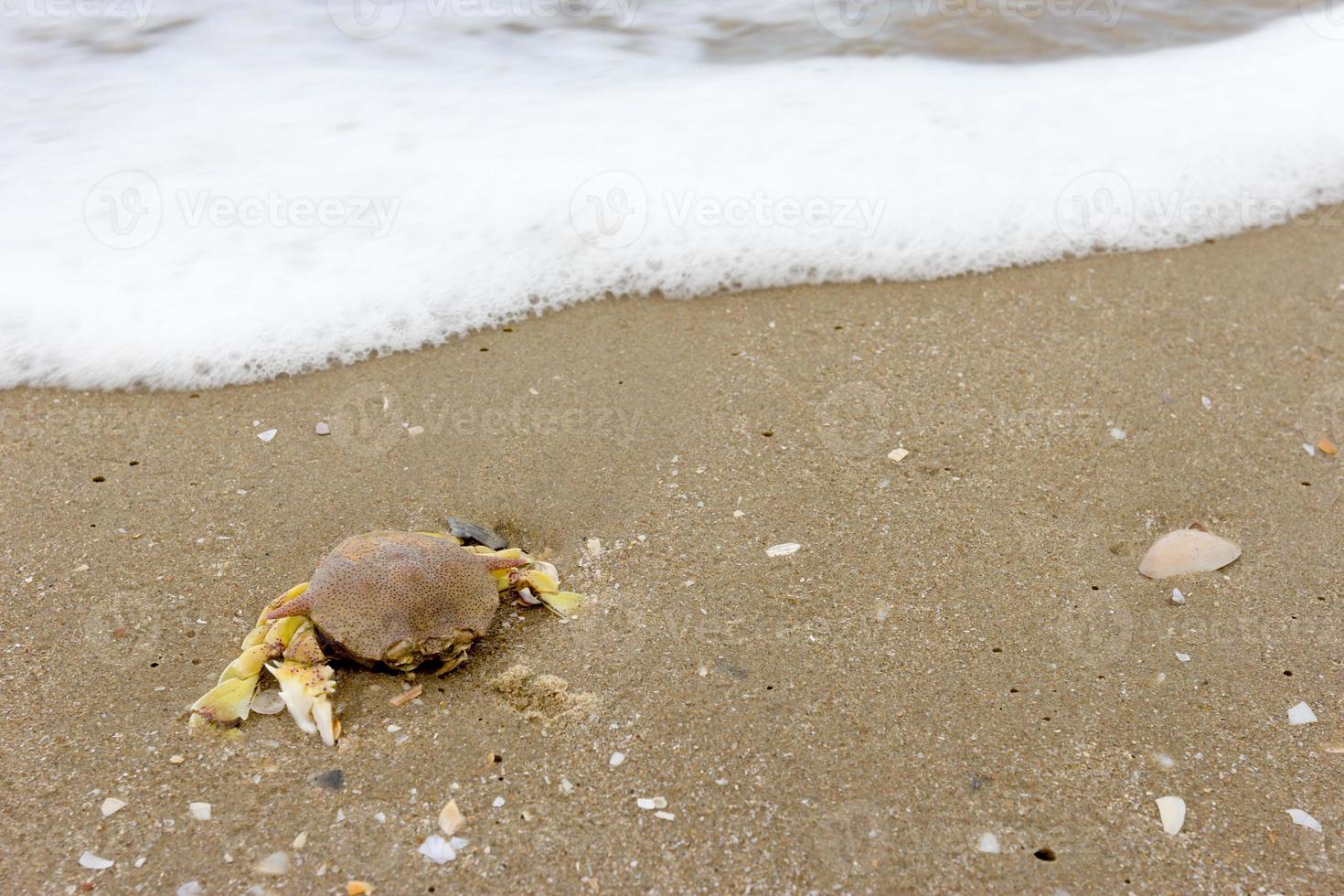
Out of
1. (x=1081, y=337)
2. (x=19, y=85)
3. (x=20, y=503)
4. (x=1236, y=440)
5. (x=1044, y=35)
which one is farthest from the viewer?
(x=1044, y=35)

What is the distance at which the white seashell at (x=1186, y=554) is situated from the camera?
229cm

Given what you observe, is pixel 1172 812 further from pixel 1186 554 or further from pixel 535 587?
pixel 535 587

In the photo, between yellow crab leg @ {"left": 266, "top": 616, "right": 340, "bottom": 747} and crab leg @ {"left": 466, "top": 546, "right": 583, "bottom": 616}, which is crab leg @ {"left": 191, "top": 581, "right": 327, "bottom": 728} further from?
crab leg @ {"left": 466, "top": 546, "right": 583, "bottom": 616}

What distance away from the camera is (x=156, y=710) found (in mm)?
1941

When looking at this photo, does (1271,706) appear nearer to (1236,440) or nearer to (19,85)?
(1236,440)

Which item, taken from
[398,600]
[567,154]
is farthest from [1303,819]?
[567,154]

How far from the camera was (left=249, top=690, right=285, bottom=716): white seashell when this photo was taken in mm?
1913

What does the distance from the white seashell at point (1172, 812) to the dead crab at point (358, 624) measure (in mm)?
1341

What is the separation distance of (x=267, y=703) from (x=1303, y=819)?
199cm

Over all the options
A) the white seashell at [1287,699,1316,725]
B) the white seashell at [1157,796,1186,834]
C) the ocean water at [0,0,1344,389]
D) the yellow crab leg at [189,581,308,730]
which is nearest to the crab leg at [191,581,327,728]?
the yellow crab leg at [189,581,308,730]

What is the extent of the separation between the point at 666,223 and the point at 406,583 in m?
1.90

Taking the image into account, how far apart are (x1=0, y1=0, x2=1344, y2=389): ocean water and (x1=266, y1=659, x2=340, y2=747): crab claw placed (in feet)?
4.14

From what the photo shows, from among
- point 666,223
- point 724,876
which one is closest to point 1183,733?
point 724,876

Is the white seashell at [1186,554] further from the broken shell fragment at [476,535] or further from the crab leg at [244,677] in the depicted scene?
the crab leg at [244,677]
